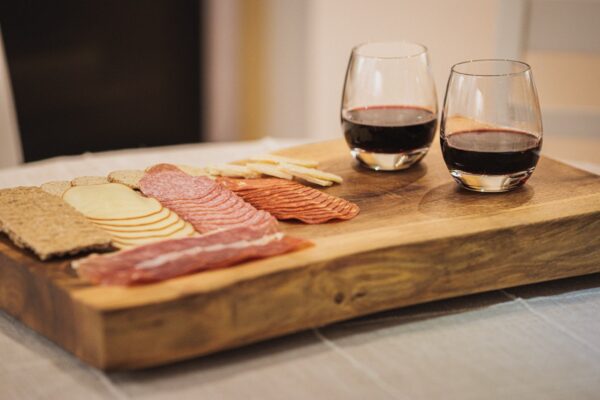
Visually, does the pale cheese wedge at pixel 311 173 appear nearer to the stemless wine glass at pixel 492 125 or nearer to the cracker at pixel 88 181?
the stemless wine glass at pixel 492 125

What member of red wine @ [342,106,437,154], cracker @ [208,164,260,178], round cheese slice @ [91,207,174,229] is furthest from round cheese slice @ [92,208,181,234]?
red wine @ [342,106,437,154]

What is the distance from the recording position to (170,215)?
4.14 ft

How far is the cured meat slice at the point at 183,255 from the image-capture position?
1.03 meters

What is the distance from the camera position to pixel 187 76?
4445mm

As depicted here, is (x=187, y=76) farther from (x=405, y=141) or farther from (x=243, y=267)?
(x=243, y=267)

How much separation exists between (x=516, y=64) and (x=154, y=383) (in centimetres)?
75

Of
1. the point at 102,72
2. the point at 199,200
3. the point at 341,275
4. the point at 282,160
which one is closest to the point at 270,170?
the point at 282,160

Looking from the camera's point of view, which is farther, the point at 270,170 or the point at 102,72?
the point at 102,72

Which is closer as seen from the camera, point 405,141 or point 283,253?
point 283,253

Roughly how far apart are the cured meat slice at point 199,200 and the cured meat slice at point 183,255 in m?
0.07

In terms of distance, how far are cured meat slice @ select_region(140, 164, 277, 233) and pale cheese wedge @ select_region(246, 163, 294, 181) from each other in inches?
3.9

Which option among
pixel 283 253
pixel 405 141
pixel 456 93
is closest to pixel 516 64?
pixel 456 93

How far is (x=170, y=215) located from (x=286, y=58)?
111 inches

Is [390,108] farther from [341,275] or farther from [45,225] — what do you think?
Result: [45,225]
